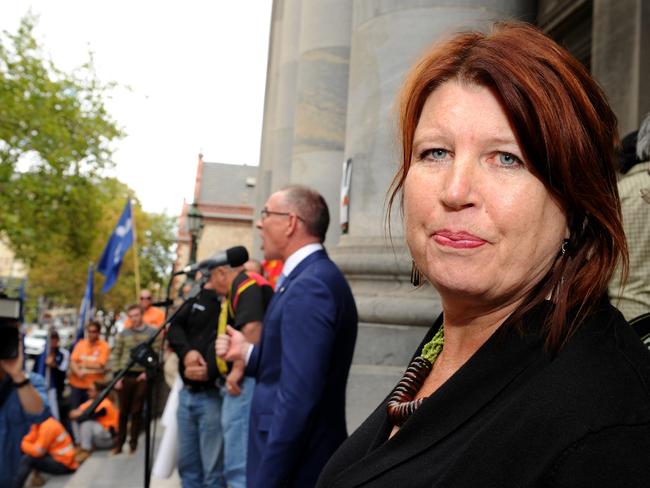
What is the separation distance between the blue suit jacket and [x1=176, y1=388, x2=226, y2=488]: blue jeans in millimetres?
2259

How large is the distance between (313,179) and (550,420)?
22.8ft

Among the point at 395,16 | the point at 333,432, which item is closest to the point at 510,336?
the point at 333,432

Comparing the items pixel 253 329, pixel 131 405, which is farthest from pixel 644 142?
pixel 131 405

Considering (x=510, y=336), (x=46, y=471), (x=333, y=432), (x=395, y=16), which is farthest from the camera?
(x=46, y=471)

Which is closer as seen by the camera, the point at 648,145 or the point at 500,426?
the point at 500,426

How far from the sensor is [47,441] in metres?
6.89

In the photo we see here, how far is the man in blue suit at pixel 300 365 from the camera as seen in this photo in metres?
3.37

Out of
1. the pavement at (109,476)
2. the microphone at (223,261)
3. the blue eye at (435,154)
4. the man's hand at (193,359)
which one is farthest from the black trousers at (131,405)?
the blue eye at (435,154)

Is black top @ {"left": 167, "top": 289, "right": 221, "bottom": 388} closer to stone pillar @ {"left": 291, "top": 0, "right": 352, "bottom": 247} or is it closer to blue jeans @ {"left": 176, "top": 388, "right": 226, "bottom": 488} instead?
blue jeans @ {"left": 176, "top": 388, "right": 226, "bottom": 488}

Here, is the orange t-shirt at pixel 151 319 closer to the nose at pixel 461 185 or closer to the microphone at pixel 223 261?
the microphone at pixel 223 261

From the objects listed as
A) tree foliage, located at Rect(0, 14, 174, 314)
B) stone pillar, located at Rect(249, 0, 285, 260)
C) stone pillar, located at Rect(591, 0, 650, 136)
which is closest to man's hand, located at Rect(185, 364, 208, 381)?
stone pillar, located at Rect(591, 0, 650, 136)

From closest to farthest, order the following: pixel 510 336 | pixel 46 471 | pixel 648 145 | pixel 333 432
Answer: pixel 510 336, pixel 648 145, pixel 333 432, pixel 46 471

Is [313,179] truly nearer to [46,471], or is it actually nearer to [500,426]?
[46,471]

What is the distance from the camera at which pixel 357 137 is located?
5.19 metres
